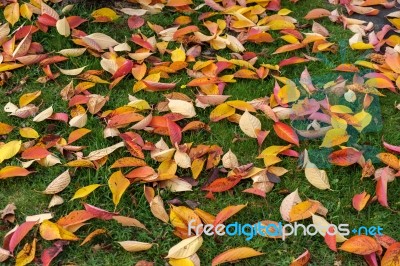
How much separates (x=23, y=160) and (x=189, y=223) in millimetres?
922

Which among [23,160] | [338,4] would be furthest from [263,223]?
[338,4]

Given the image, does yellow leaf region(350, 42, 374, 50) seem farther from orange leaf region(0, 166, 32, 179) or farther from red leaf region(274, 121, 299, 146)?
orange leaf region(0, 166, 32, 179)

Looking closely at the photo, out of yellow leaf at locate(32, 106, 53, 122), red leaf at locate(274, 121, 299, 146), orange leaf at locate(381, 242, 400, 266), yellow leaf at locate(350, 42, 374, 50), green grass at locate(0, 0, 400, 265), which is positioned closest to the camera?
orange leaf at locate(381, 242, 400, 266)

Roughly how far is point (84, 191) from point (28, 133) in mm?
536

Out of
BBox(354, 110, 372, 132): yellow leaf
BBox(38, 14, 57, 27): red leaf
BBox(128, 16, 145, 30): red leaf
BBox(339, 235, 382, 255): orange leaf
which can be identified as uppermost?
BBox(38, 14, 57, 27): red leaf

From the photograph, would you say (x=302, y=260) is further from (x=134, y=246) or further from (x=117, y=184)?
(x=117, y=184)

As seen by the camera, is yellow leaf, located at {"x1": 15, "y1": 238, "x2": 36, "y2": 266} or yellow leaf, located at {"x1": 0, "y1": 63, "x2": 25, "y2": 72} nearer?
yellow leaf, located at {"x1": 15, "y1": 238, "x2": 36, "y2": 266}

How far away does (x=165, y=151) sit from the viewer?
111 inches

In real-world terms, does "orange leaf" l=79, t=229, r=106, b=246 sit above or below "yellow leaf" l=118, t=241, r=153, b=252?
above

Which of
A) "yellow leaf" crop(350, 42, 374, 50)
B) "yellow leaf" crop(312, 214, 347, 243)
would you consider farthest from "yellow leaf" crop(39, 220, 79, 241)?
"yellow leaf" crop(350, 42, 374, 50)

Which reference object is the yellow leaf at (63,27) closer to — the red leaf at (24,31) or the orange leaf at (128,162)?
the red leaf at (24,31)

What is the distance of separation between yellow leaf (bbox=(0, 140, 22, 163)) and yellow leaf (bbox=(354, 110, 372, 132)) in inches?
67.2

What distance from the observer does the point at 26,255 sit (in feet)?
7.88

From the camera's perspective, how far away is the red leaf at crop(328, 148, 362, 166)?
2.81 m
